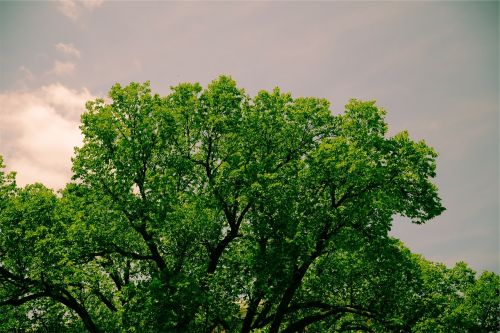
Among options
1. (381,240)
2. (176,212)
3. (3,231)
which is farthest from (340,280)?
(3,231)

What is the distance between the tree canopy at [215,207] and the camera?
20688 mm

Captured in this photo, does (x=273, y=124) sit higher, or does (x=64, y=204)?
(x=273, y=124)

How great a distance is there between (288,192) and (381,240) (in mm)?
5782

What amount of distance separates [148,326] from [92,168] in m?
9.35

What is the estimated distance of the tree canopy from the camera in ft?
67.9

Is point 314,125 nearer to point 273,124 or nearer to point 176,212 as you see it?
point 273,124

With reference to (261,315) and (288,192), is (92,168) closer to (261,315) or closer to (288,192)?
(288,192)

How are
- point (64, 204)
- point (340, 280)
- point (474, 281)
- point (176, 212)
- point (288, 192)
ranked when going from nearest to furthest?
point (176, 212)
point (288, 192)
point (64, 204)
point (340, 280)
point (474, 281)

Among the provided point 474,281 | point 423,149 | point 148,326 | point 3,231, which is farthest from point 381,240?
point 474,281

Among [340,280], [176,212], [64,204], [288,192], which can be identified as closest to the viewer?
[176,212]

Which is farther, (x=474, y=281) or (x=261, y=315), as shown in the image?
(x=474, y=281)

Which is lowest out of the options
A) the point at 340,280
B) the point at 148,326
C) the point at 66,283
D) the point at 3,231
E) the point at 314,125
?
the point at 148,326

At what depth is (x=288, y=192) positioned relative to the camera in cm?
2158

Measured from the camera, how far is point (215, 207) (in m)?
22.4
